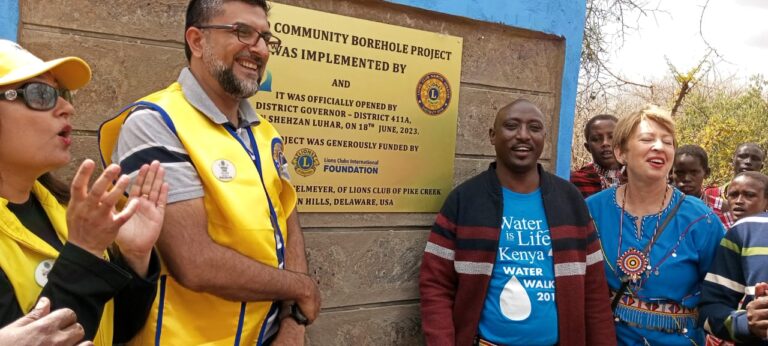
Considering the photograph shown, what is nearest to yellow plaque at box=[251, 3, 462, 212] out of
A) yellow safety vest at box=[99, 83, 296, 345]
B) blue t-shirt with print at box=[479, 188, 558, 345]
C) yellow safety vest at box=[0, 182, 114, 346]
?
blue t-shirt with print at box=[479, 188, 558, 345]

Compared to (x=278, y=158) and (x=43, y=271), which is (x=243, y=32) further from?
(x=43, y=271)

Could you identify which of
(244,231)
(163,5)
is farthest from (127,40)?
(244,231)

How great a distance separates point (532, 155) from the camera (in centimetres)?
305

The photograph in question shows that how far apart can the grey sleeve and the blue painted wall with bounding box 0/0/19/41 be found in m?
0.69

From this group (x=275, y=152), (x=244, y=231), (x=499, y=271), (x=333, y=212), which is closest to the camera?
(x=244, y=231)

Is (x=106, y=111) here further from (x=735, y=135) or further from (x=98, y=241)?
(x=735, y=135)

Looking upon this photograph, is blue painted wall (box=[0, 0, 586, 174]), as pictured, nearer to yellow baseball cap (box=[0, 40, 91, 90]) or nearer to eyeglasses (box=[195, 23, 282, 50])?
eyeglasses (box=[195, 23, 282, 50])

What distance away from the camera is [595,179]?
14.7 feet

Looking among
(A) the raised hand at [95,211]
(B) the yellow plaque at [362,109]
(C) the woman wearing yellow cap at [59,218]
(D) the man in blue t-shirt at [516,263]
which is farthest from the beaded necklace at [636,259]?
(A) the raised hand at [95,211]

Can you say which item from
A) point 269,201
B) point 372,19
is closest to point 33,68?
point 269,201

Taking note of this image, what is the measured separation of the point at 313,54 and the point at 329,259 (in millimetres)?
939

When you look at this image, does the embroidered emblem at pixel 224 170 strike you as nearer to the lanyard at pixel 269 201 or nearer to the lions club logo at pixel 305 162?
the lanyard at pixel 269 201

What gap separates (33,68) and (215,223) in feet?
2.16

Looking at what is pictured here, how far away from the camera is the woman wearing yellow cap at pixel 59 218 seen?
153 centimetres
